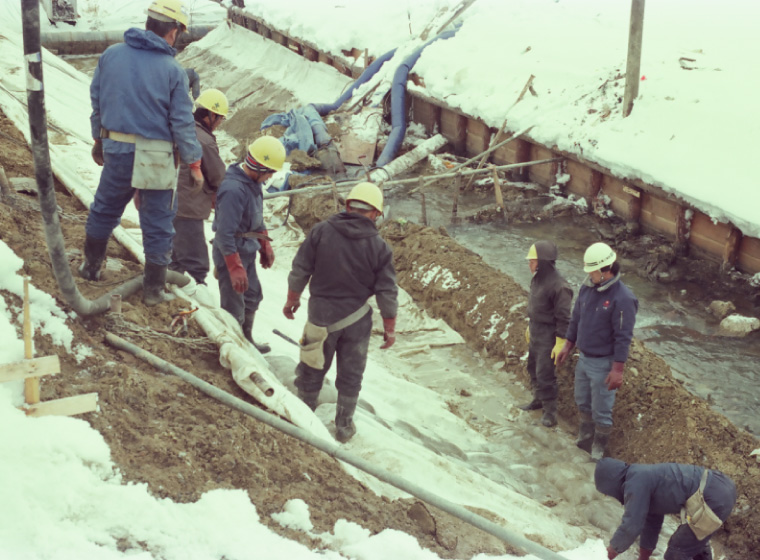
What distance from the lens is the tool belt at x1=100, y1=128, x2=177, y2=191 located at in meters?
4.78

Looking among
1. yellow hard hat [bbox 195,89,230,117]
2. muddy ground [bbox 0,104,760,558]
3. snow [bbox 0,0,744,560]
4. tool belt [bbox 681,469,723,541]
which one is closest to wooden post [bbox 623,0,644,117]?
snow [bbox 0,0,744,560]

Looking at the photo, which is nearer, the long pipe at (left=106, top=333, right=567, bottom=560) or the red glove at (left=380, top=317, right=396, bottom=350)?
the long pipe at (left=106, top=333, right=567, bottom=560)

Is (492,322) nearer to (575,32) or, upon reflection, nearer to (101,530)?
(101,530)

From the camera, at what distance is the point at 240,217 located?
547cm

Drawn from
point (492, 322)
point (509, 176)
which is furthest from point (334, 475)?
point (509, 176)

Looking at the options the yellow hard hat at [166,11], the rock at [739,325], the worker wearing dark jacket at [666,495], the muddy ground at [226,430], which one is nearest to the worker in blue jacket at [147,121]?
the yellow hard hat at [166,11]

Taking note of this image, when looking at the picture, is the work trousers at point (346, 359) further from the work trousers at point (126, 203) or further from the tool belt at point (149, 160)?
the tool belt at point (149, 160)

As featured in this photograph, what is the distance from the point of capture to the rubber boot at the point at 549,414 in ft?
Answer: 23.0

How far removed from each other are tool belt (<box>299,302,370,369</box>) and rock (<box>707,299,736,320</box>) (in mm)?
5594

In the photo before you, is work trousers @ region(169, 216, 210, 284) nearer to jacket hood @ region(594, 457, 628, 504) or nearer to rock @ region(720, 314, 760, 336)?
jacket hood @ region(594, 457, 628, 504)

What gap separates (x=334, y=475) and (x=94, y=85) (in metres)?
2.73

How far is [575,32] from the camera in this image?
15.9m

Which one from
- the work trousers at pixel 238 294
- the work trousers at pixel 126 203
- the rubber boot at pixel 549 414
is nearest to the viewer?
the work trousers at pixel 126 203

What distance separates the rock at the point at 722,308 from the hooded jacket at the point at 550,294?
332 centimetres
